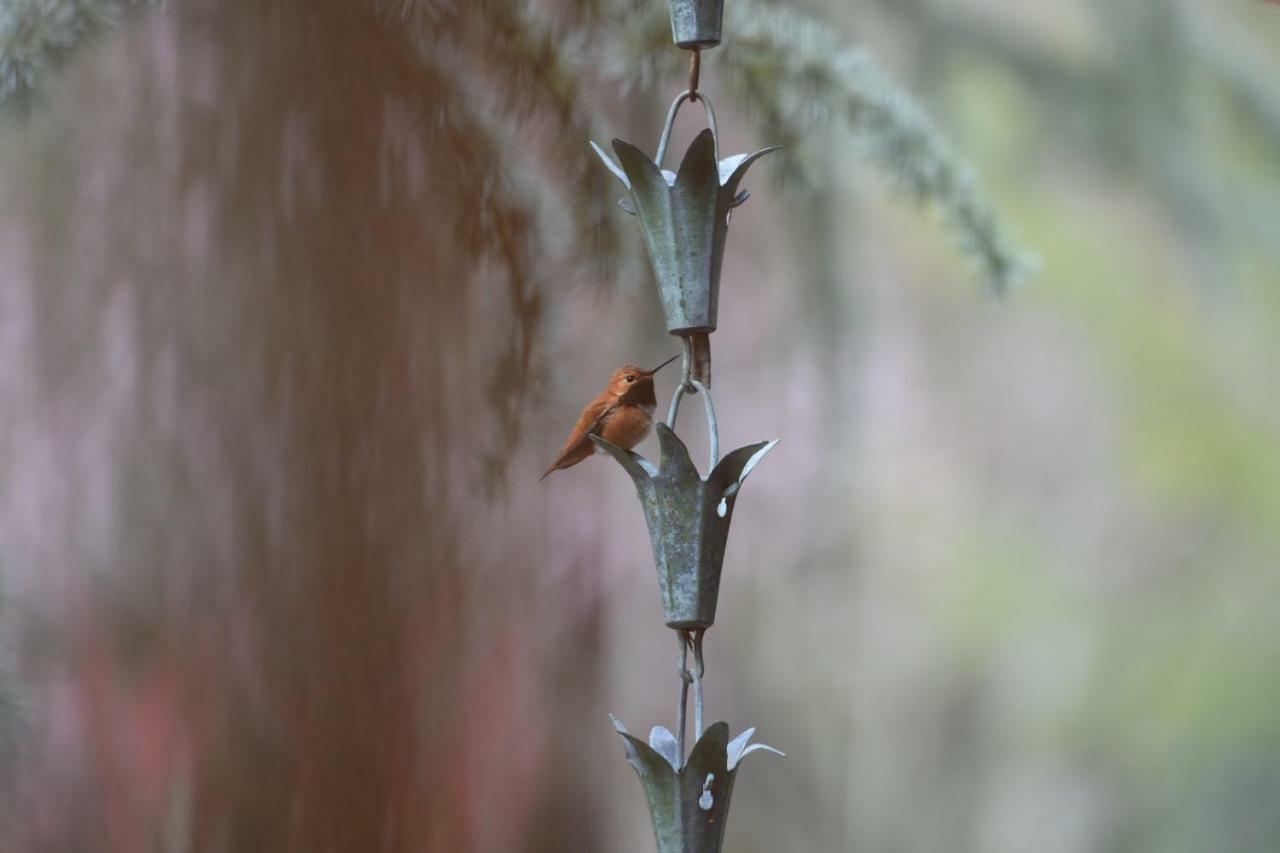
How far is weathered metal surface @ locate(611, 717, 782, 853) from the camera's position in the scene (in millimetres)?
383

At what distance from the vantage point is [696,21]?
0.41m

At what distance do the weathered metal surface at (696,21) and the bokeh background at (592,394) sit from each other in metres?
0.42

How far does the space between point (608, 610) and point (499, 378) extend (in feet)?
0.60

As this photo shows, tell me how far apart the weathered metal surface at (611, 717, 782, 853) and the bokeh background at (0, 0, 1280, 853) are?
0.46 m

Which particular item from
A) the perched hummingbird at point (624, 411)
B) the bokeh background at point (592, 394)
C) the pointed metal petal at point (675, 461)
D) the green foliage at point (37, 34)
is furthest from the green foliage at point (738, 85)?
the pointed metal petal at point (675, 461)

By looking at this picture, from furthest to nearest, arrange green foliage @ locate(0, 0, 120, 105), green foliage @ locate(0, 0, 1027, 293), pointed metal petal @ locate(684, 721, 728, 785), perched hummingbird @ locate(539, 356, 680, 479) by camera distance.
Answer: green foliage @ locate(0, 0, 1027, 293)
green foliage @ locate(0, 0, 120, 105)
perched hummingbird @ locate(539, 356, 680, 479)
pointed metal petal @ locate(684, 721, 728, 785)

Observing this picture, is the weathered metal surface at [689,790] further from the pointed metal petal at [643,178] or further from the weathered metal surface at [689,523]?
the pointed metal petal at [643,178]

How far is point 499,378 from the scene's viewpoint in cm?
91

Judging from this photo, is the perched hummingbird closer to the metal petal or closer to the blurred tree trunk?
the metal petal

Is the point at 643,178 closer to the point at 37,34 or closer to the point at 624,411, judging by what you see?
the point at 624,411

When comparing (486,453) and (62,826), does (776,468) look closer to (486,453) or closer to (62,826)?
(486,453)

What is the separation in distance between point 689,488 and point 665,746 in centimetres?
8

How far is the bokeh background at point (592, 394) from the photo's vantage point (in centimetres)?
76

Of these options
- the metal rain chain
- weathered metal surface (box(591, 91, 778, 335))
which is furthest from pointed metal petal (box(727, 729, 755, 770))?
weathered metal surface (box(591, 91, 778, 335))
